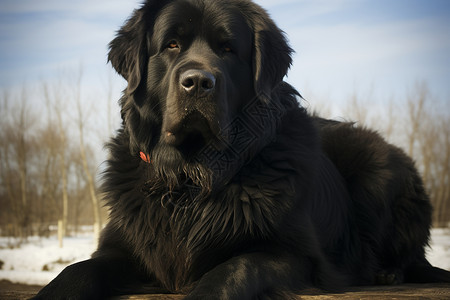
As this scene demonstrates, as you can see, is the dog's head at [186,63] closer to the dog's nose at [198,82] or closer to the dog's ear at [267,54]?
the dog's ear at [267,54]

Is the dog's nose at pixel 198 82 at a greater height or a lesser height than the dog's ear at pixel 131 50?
lesser

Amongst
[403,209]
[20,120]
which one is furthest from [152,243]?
[20,120]

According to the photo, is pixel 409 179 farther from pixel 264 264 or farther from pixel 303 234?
pixel 264 264

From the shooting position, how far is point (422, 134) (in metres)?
29.3

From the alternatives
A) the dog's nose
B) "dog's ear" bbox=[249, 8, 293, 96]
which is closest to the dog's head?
"dog's ear" bbox=[249, 8, 293, 96]

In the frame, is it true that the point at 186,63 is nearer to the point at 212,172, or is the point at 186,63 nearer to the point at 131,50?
the point at 131,50

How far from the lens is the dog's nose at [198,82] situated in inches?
95.6

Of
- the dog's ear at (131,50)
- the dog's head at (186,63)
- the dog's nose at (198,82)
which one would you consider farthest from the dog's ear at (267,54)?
the dog's ear at (131,50)

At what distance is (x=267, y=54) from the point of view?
2.98 meters

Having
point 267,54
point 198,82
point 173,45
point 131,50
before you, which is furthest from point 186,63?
point 267,54

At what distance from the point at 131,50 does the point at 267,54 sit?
0.99 m

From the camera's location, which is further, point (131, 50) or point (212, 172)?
point (131, 50)

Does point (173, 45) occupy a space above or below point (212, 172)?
above

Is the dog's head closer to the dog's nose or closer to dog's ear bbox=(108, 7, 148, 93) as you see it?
dog's ear bbox=(108, 7, 148, 93)
